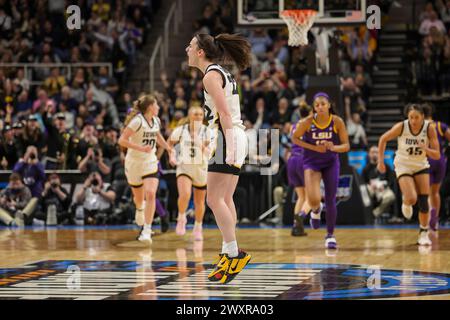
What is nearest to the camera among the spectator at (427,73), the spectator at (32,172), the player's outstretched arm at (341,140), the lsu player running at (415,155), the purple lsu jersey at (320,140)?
the player's outstretched arm at (341,140)

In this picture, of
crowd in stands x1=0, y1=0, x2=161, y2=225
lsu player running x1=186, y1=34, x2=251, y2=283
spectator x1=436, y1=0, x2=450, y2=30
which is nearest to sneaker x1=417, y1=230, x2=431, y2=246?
lsu player running x1=186, y1=34, x2=251, y2=283

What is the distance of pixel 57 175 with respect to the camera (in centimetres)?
1791

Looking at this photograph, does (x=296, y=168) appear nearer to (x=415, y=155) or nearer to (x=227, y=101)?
(x=415, y=155)

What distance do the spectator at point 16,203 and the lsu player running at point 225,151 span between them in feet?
30.4

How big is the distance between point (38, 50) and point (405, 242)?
12045 millimetres

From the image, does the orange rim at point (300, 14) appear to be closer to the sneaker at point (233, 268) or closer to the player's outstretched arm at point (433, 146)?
the player's outstretched arm at point (433, 146)

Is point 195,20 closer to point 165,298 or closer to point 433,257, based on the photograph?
point 433,257

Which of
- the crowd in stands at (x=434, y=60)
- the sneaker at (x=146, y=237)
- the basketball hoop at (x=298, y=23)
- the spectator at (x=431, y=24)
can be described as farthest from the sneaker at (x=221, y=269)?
the spectator at (x=431, y=24)

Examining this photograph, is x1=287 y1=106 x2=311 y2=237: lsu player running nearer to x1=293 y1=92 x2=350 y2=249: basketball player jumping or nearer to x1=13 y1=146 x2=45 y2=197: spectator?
x1=293 y1=92 x2=350 y2=249: basketball player jumping

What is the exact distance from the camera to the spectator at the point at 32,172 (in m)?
17.5

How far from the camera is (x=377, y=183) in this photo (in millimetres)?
17516

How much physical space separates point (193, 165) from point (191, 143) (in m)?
0.39

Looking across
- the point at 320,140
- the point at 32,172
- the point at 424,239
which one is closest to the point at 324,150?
the point at 320,140

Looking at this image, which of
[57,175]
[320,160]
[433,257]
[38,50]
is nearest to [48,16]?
[38,50]
